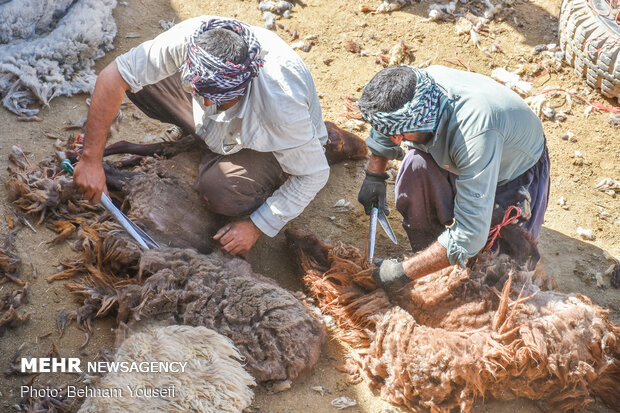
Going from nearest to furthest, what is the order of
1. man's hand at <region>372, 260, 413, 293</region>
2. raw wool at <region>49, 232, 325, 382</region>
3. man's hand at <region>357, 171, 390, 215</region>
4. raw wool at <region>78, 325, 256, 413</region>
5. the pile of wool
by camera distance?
raw wool at <region>78, 325, 256, 413</region> → raw wool at <region>49, 232, 325, 382</region> → man's hand at <region>372, 260, 413, 293</region> → man's hand at <region>357, 171, 390, 215</region> → the pile of wool

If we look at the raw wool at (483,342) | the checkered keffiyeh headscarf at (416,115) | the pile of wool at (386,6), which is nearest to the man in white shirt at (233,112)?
the checkered keffiyeh headscarf at (416,115)

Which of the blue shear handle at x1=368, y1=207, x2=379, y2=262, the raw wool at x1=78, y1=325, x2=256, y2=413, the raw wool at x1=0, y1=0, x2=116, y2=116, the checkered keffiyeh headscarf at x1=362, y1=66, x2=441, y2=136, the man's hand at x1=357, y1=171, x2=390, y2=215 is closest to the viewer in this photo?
the raw wool at x1=78, y1=325, x2=256, y2=413

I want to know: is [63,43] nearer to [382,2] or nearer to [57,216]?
[57,216]

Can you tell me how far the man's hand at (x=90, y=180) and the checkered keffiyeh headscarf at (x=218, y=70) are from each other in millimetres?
698

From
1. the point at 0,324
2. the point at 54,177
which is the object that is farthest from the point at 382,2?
the point at 0,324

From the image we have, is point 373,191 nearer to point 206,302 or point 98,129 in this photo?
point 206,302

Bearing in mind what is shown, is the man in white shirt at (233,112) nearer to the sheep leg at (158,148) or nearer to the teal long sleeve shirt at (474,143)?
the sheep leg at (158,148)

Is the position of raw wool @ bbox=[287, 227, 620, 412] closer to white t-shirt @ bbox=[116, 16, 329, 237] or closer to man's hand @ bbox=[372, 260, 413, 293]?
man's hand @ bbox=[372, 260, 413, 293]

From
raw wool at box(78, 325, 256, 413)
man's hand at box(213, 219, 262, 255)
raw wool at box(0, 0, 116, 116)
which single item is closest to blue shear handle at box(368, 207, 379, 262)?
man's hand at box(213, 219, 262, 255)

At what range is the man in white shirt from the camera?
8.46 ft

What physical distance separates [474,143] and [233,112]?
1210 millimetres

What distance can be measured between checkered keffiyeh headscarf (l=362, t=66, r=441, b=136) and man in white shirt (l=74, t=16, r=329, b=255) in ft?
1.60

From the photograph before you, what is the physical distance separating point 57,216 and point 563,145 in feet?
11.7

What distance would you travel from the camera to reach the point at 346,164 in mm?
4043
